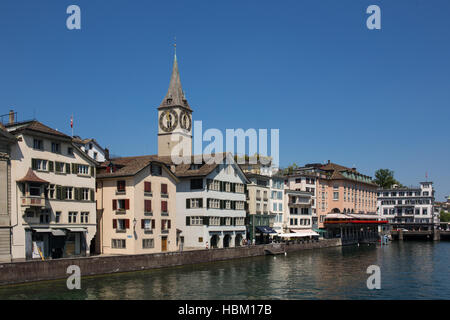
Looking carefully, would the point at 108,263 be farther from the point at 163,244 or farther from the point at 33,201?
the point at 163,244

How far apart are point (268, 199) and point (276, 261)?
2586 cm

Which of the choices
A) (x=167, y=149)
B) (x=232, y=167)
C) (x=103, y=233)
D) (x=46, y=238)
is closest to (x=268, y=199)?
(x=232, y=167)

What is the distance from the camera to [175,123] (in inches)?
4488

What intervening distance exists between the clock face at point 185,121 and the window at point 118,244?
5017 cm

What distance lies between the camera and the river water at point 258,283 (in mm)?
45812

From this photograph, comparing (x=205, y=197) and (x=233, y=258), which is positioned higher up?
(x=205, y=197)

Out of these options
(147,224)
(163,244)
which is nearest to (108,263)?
(147,224)

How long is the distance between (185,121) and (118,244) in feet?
173

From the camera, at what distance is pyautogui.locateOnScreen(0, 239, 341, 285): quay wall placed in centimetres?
4841

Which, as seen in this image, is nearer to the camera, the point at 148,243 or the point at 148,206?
the point at 148,243

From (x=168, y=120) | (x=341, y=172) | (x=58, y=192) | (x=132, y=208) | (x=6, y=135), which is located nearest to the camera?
(x=6, y=135)
